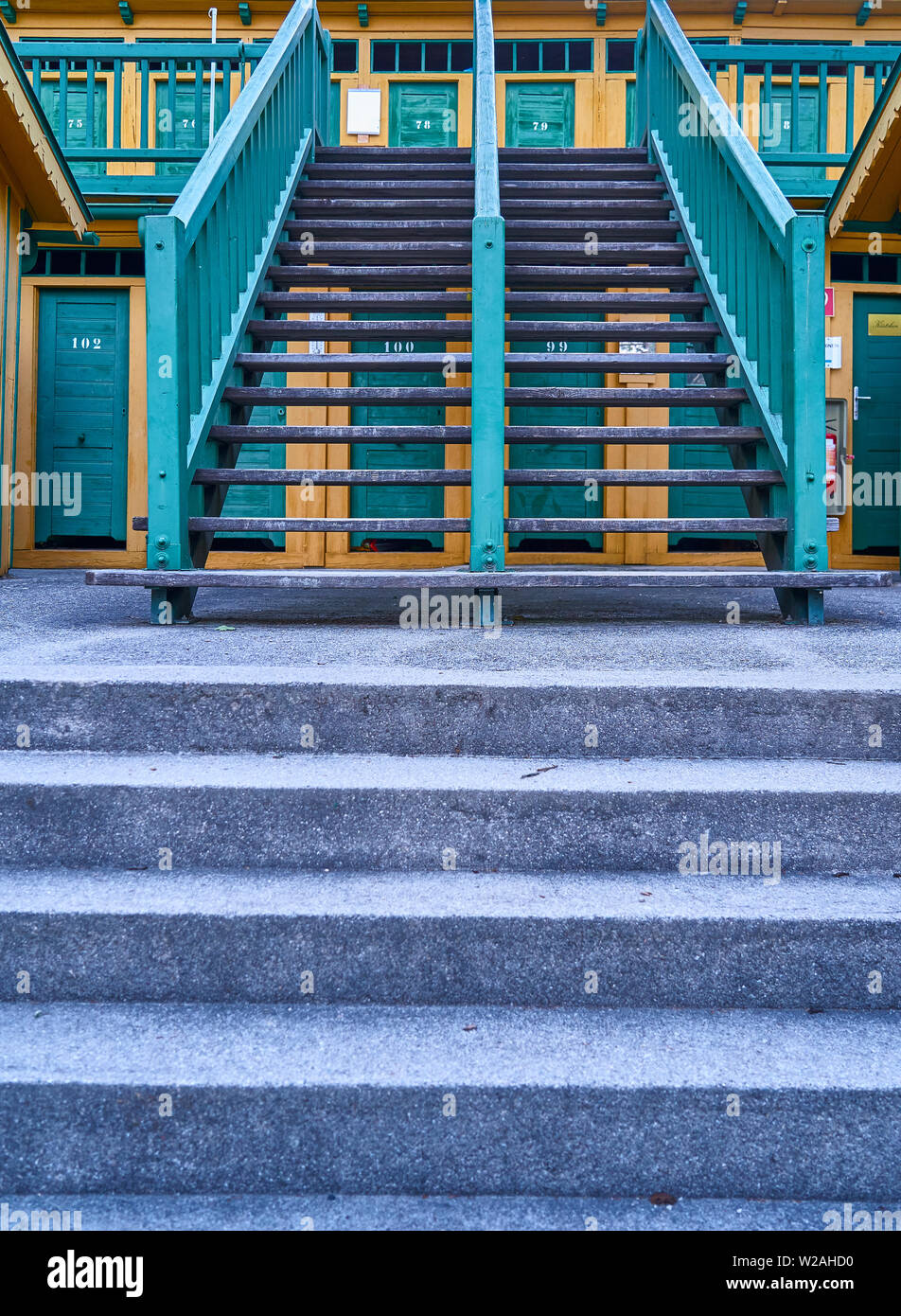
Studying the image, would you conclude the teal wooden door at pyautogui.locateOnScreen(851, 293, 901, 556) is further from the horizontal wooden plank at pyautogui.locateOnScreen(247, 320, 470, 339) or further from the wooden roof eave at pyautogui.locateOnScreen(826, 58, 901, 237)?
the horizontal wooden plank at pyautogui.locateOnScreen(247, 320, 470, 339)

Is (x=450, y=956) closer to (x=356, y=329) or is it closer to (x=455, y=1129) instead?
(x=455, y=1129)

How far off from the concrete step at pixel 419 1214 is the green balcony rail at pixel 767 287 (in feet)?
8.30

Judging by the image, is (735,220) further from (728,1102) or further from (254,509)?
(254,509)

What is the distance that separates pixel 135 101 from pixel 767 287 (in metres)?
6.56

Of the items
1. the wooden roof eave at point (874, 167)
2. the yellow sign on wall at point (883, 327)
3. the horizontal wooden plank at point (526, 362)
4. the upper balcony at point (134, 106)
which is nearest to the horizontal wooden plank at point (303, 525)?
the horizontal wooden plank at point (526, 362)

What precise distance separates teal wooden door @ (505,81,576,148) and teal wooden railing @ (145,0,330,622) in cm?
344

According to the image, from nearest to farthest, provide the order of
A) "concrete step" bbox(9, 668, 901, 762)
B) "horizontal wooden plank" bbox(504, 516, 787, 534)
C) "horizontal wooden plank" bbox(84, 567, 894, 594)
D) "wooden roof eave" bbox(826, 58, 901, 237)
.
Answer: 1. "concrete step" bbox(9, 668, 901, 762)
2. "horizontal wooden plank" bbox(84, 567, 894, 594)
3. "horizontal wooden plank" bbox(504, 516, 787, 534)
4. "wooden roof eave" bbox(826, 58, 901, 237)

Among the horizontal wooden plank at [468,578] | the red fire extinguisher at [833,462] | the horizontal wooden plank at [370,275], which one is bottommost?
the horizontal wooden plank at [468,578]

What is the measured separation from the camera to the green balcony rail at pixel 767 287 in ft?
11.6

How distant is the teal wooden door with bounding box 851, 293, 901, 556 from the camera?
777 cm

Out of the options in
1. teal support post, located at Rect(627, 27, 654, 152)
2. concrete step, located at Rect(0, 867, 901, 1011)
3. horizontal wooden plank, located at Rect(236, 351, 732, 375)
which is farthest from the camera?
teal support post, located at Rect(627, 27, 654, 152)

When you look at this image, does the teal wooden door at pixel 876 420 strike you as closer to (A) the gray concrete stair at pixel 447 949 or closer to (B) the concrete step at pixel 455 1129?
(A) the gray concrete stair at pixel 447 949

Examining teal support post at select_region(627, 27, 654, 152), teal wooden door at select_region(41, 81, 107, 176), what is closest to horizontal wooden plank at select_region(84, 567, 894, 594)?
teal support post at select_region(627, 27, 654, 152)

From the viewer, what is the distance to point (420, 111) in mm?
8164
